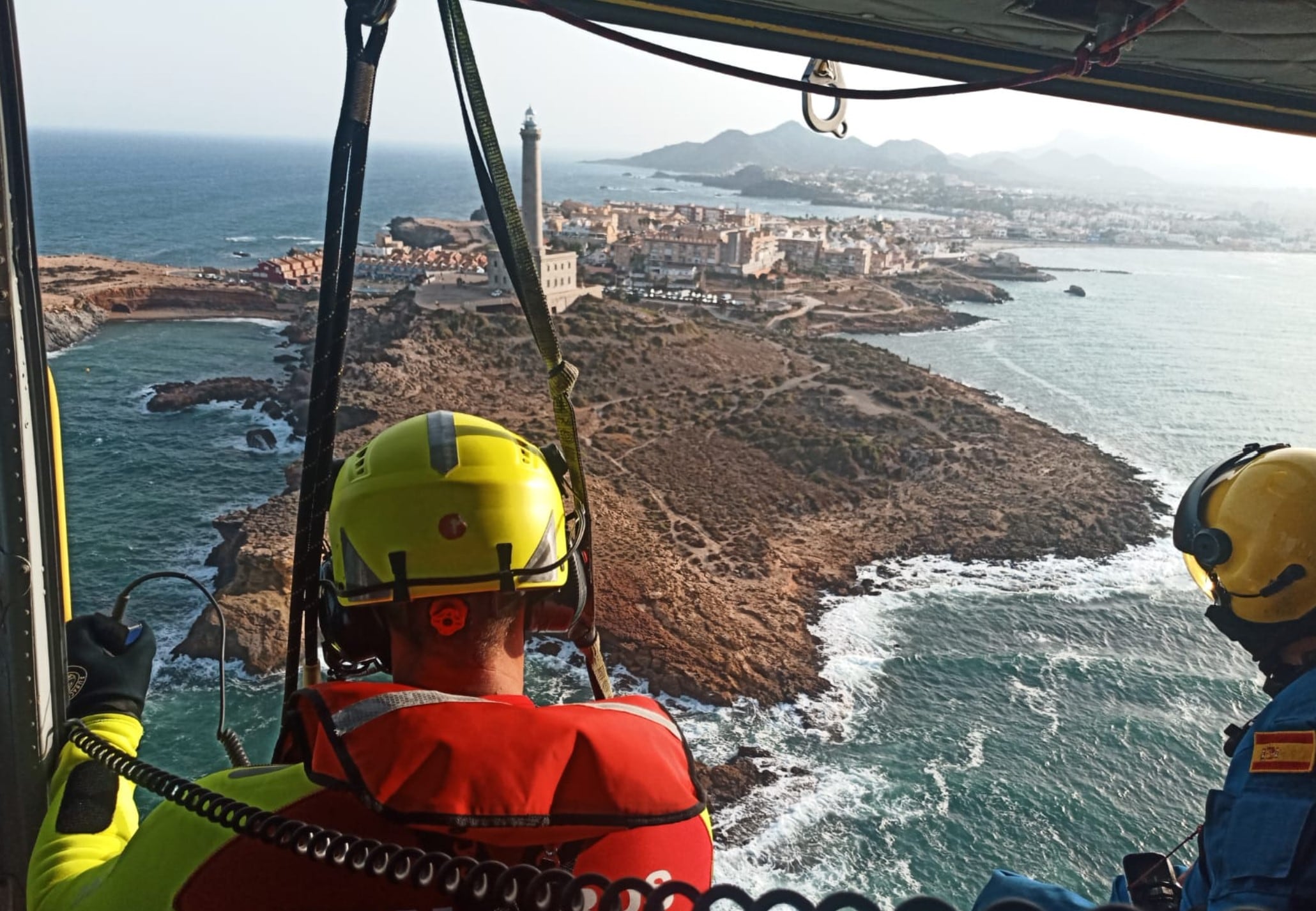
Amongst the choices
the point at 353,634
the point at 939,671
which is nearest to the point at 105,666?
A: the point at 353,634

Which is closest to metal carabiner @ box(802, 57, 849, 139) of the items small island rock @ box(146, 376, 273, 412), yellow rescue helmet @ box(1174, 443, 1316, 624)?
yellow rescue helmet @ box(1174, 443, 1316, 624)

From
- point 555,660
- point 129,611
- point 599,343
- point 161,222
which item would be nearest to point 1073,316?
point 599,343

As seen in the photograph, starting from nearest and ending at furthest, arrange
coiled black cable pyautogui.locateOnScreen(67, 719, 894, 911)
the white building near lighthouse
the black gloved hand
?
coiled black cable pyautogui.locateOnScreen(67, 719, 894, 911), the black gloved hand, the white building near lighthouse

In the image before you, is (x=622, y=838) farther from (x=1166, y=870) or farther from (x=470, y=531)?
(x=1166, y=870)

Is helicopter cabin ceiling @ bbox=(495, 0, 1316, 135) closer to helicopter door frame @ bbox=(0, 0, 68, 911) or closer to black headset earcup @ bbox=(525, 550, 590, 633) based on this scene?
helicopter door frame @ bbox=(0, 0, 68, 911)

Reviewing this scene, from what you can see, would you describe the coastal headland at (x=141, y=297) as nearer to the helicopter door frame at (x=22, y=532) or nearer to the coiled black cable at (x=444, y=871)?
the helicopter door frame at (x=22, y=532)
